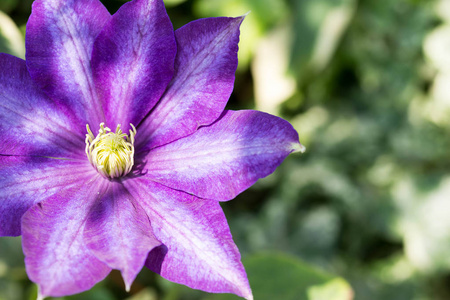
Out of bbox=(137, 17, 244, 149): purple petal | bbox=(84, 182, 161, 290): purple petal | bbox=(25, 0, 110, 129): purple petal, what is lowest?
bbox=(84, 182, 161, 290): purple petal

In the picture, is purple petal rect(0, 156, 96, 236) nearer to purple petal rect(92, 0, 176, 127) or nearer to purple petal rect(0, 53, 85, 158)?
purple petal rect(0, 53, 85, 158)

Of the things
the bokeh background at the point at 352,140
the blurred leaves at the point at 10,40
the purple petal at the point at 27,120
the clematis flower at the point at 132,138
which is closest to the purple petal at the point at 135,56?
the clematis flower at the point at 132,138

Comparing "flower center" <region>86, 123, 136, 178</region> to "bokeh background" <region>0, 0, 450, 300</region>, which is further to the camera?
"bokeh background" <region>0, 0, 450, 300</region>

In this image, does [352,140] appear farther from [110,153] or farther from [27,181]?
[27,181]

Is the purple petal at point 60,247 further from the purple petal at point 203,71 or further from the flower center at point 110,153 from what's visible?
the purple petal at point 203,71

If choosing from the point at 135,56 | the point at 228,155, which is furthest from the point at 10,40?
the point at 228,155

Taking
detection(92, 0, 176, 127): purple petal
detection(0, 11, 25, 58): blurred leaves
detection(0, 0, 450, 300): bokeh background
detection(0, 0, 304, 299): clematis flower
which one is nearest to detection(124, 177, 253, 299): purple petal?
detection(0, 0, 304, 299): clematis flower

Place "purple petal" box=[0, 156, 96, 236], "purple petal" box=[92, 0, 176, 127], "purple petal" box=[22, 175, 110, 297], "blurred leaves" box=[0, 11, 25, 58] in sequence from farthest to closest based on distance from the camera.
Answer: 1. "blurred leaves" box=[0, 11, 25, 58]
2. "purple petal" box=[92, 0, 176, 127]
3. "purple petal" box=[0, 156, 96, 236]
4. "purple petal" box=[22, 175, 110, 297]
